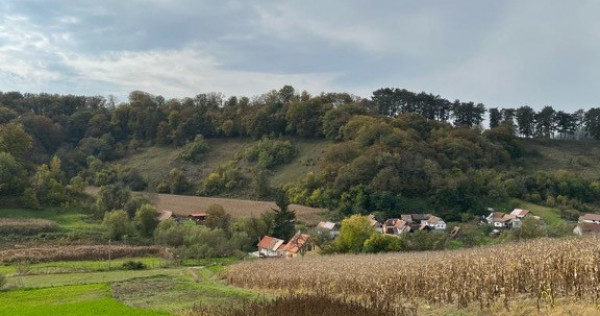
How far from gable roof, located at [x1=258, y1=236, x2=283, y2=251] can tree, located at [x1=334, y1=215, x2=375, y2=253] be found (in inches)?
347

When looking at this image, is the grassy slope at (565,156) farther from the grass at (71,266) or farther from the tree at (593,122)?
the grass at (71,266)

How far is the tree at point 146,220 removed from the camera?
6294 cm

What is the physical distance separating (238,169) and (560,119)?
6790 centimetres

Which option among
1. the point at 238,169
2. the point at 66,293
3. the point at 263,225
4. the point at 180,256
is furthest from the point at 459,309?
the point at 238,169

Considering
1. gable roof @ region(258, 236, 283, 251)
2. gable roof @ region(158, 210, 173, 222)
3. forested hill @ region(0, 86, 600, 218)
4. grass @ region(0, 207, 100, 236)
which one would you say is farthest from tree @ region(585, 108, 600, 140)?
grass @ region(0, 207, 100, 236)

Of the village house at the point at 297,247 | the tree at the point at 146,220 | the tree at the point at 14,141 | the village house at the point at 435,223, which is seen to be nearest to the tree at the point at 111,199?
the tree at the point at 146,220

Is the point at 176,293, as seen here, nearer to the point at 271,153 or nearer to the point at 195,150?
the point at 271,153

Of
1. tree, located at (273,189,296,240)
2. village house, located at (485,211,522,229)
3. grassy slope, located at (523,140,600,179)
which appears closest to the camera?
tree, located at (273,189,296,240)

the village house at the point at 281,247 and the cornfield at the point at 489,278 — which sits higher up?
the cornfield at the point at 489,278

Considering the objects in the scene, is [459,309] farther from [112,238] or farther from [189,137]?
[189,137]

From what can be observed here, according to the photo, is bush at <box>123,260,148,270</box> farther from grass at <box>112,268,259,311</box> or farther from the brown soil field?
the brown soil field

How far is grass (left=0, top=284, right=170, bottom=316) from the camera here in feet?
63.6

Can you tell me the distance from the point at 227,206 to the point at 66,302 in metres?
56.3

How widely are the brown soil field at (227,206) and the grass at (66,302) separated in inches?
1775
